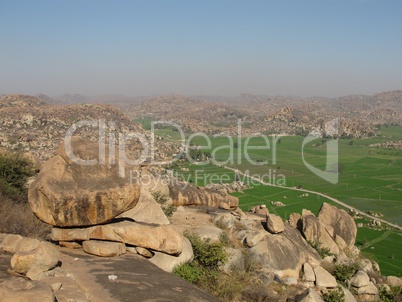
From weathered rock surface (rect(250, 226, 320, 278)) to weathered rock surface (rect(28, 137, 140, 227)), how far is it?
716 cm

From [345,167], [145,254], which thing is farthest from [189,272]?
[345,167]

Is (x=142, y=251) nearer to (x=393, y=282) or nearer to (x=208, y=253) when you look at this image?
(x=208, y=253)

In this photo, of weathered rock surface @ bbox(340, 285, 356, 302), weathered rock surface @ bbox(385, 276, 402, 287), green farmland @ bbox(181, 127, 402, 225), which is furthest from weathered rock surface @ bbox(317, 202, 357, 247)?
green farmland @ bbox(181, 127, 402, 225)

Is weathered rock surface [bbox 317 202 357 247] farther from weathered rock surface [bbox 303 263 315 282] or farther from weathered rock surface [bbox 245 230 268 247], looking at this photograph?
weathered rock surface [bbox 245 230 268 247]

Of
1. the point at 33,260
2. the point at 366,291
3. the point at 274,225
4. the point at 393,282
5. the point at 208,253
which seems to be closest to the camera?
the point at 33,260

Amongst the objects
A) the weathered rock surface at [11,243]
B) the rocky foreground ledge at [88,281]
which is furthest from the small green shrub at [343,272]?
the weathered rock surface at [11,243]

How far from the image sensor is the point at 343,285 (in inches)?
681

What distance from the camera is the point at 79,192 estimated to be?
12.4m

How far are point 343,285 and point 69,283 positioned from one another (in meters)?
12.8

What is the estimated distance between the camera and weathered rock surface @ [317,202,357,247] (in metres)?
24.2

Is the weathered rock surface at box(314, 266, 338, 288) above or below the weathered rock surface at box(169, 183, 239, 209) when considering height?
below

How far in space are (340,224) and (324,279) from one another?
8471 mm
